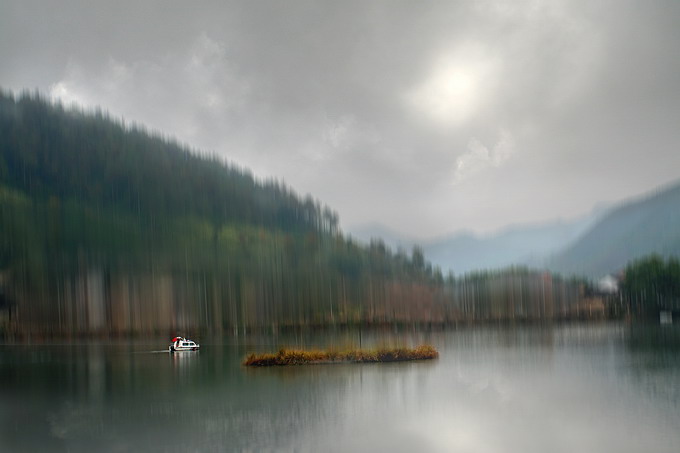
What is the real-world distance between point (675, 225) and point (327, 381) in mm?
147170

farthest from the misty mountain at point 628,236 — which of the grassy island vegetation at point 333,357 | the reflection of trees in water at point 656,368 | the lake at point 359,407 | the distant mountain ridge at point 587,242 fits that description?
the lake at point 359,407

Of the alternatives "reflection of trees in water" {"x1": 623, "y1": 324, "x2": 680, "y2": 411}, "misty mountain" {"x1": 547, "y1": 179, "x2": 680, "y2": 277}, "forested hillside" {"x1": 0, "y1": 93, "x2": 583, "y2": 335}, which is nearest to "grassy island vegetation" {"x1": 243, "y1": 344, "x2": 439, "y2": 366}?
"reflection of trees in water" {"x1": 623, "y1": 324, "x2": 680, "y2": 411}

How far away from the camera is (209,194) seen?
140750mm

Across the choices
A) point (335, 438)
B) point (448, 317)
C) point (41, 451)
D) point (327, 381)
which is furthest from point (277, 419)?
point (448, 317)

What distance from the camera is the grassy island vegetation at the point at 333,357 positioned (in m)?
42.4

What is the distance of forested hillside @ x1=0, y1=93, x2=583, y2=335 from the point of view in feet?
330

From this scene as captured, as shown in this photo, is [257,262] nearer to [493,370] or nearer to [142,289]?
[142,289]

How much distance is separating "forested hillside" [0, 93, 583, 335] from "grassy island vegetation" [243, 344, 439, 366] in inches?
2002

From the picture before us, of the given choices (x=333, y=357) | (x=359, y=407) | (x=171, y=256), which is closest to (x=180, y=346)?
(x=333, y=357)

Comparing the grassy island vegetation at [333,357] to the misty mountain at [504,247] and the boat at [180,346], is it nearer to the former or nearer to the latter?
the boat at [180,346]

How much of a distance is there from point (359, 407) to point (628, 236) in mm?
154920

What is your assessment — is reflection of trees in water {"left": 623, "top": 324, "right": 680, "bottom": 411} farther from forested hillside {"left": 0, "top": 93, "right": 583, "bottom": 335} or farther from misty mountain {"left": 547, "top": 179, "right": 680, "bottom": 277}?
misty mountain {"left": 547, "top": 179, "right": 680, "bottom": 277}

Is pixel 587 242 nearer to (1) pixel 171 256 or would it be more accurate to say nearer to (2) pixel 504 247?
(2) pixel 504 247

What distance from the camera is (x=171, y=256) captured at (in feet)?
377
